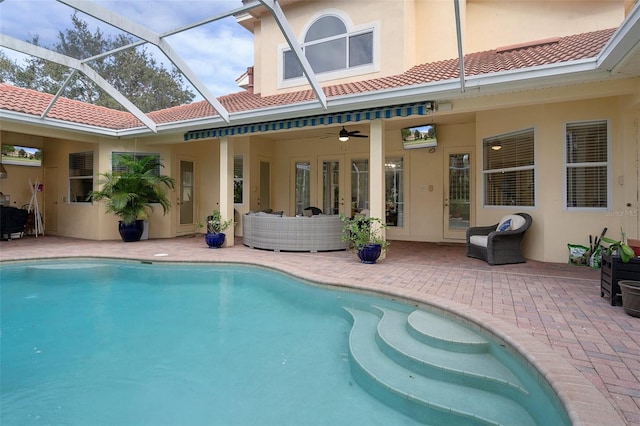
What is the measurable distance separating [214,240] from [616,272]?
9.52m

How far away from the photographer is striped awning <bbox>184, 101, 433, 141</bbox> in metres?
8.33

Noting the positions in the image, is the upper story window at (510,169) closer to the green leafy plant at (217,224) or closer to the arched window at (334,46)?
the arched window at (334,46)

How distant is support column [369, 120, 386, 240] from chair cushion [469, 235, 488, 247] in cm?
239

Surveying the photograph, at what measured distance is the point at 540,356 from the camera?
11.2 ft

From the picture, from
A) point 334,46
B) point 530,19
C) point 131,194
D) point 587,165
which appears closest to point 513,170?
point 587,165

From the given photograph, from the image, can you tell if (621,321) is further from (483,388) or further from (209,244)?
(209,244)

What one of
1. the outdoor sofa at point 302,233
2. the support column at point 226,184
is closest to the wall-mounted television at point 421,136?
the outdoor sofa at point 302,233

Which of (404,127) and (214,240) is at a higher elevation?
(404,127)

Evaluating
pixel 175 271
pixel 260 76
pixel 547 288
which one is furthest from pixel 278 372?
pixel 260 76

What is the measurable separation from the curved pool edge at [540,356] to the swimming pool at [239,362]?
13 cm

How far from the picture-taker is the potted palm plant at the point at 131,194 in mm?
11953

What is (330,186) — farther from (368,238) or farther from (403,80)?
(403,80)

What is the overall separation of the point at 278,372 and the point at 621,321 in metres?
4.24

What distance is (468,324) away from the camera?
15.0 ft
